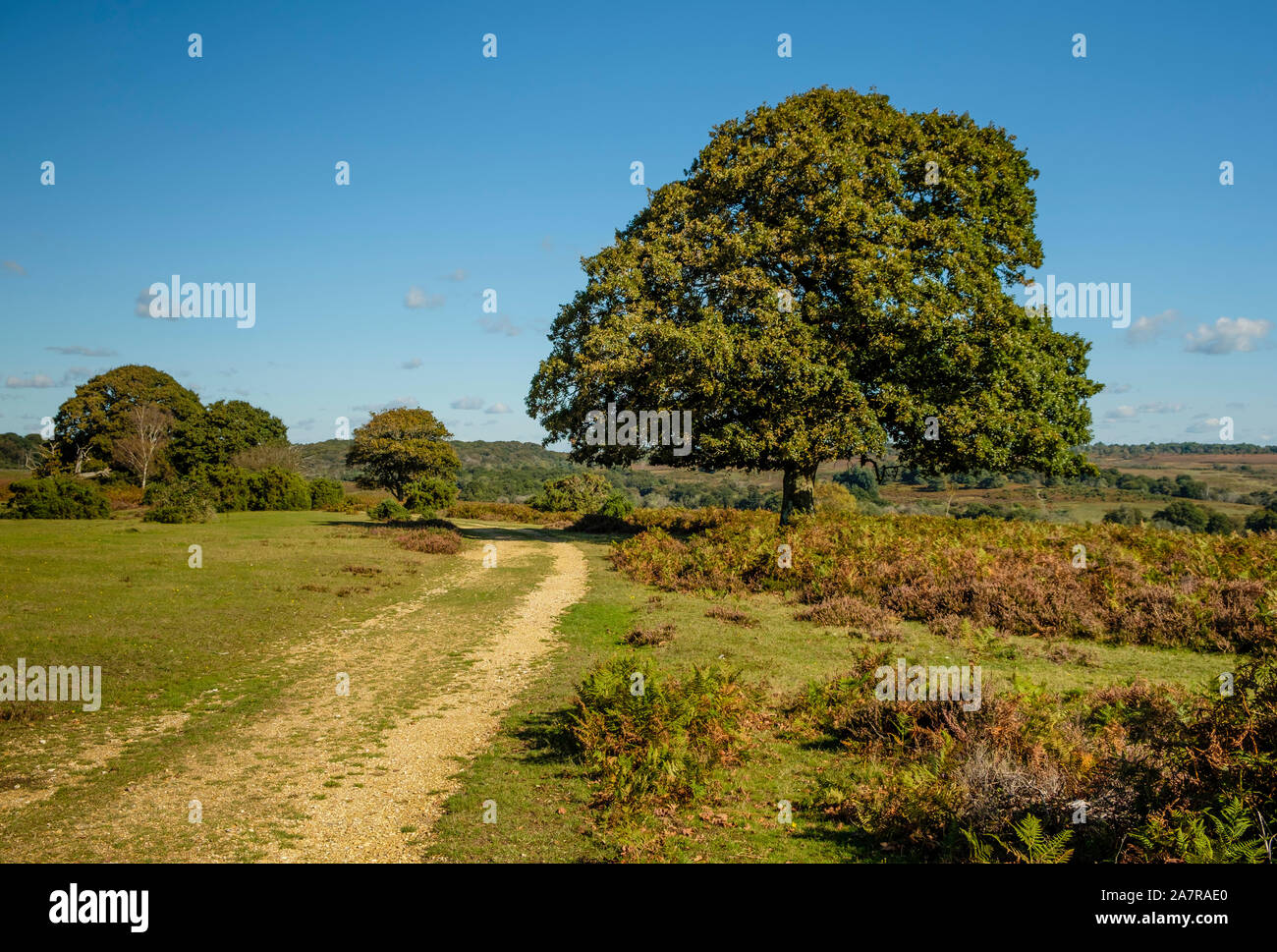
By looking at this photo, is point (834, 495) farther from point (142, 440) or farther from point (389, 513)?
point (142, 440)

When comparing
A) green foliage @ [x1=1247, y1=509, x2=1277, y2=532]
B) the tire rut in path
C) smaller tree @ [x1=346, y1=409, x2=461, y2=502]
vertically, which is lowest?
the tire rut in path

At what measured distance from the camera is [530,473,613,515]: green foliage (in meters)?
52.2

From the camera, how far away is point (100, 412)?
63844 millimetres

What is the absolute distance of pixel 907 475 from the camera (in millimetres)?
28578

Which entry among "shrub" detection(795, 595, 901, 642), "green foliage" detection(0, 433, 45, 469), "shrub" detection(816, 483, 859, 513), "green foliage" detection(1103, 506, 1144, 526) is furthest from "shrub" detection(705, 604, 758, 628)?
"green foliage" detection(0, 433, 45, 469)

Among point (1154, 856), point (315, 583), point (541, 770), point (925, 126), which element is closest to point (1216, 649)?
point (1154, 856)

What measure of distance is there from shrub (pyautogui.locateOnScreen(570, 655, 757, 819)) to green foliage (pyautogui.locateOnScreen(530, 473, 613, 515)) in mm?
41823

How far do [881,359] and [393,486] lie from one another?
39331mm

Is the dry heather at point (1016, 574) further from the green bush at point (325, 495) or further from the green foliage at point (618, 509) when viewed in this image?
the green bush at point (325, 495)

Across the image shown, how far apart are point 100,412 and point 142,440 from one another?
16.4ft

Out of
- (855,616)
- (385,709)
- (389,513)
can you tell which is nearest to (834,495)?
(389,513)

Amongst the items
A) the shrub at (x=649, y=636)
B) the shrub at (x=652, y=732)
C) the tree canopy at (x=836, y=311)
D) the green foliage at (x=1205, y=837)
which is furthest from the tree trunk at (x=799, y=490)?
the green foliage at (x=1205, y=837)

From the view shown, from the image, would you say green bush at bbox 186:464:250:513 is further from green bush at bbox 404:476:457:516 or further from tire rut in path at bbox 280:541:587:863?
tire rut in path at bbox 280:541:587:863
